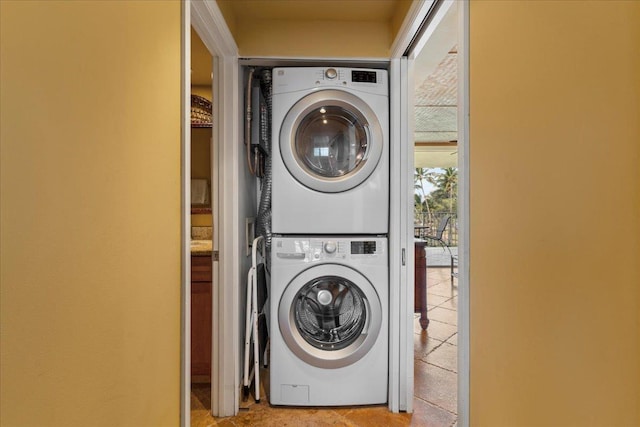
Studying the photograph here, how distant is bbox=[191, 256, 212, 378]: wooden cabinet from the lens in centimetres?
214

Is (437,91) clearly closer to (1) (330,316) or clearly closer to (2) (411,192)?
(2) (411,192)

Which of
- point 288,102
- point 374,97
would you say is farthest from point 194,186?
point 374,97

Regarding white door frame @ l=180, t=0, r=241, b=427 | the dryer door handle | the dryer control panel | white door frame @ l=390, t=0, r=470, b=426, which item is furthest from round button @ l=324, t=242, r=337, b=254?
the dryer control panel

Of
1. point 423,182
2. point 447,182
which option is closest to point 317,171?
point 423,182

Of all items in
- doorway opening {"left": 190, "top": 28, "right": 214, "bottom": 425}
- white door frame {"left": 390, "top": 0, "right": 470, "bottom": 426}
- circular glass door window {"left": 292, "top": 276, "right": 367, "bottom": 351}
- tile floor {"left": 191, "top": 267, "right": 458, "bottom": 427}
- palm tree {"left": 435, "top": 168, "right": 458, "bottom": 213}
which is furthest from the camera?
palm tree {"left": 435, "top": 168, "right": 458, "bottom": 213}

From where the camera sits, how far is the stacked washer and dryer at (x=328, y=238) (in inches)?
74.5

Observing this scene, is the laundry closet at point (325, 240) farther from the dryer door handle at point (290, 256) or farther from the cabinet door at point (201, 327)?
the cabinet door at point (201, 327)
